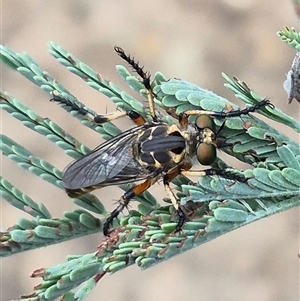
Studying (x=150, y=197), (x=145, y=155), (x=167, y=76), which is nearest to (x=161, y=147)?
(x=145, y=155)

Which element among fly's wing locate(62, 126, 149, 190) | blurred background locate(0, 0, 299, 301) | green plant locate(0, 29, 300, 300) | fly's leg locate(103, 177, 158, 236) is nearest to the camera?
green plant locate(0, 29, 300, 300)

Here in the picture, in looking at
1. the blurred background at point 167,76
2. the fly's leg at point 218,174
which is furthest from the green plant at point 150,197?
the blurred background at point 167,76

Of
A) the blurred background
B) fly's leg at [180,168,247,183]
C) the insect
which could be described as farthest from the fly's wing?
the blurred background

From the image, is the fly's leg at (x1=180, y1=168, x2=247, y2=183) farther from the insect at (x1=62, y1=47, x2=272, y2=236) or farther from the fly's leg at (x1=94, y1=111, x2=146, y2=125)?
the fly's leg at (x1=94, y1=111, x2=146, y2=125)

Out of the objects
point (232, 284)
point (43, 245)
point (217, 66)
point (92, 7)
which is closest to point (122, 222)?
point (43, 245)

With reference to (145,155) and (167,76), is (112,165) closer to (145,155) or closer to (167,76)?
(145,155)
